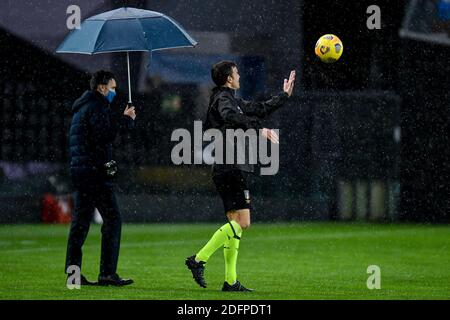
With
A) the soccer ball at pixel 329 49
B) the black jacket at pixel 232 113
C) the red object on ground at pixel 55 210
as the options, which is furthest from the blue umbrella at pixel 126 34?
the red object on ground at pixel 55 210

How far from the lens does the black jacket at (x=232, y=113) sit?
10570 mm

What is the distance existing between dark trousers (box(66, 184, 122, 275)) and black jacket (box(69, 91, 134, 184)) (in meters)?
0.14

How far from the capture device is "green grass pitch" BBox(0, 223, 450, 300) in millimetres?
11250

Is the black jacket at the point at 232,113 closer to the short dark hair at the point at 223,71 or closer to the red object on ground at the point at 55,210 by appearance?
the short dark hair at the point at 223,71

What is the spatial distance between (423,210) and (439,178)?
0.91 m

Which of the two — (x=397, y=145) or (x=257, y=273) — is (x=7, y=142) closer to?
(x=397, y=145)

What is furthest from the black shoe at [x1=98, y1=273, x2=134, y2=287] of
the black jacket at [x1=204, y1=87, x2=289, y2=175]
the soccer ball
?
the soccer ball

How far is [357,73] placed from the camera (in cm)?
2798

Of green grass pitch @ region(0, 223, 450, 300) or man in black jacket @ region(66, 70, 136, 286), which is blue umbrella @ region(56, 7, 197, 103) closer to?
man in black jacket @ region(66, 70, 136, 286)

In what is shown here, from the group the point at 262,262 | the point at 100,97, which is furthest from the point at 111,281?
the point at 262,262

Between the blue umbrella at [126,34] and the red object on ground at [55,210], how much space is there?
13.8 m

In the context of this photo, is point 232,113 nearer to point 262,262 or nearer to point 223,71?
point 223,71

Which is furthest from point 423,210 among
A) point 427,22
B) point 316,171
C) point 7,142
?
point 7,142

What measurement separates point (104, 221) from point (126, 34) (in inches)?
77.6
